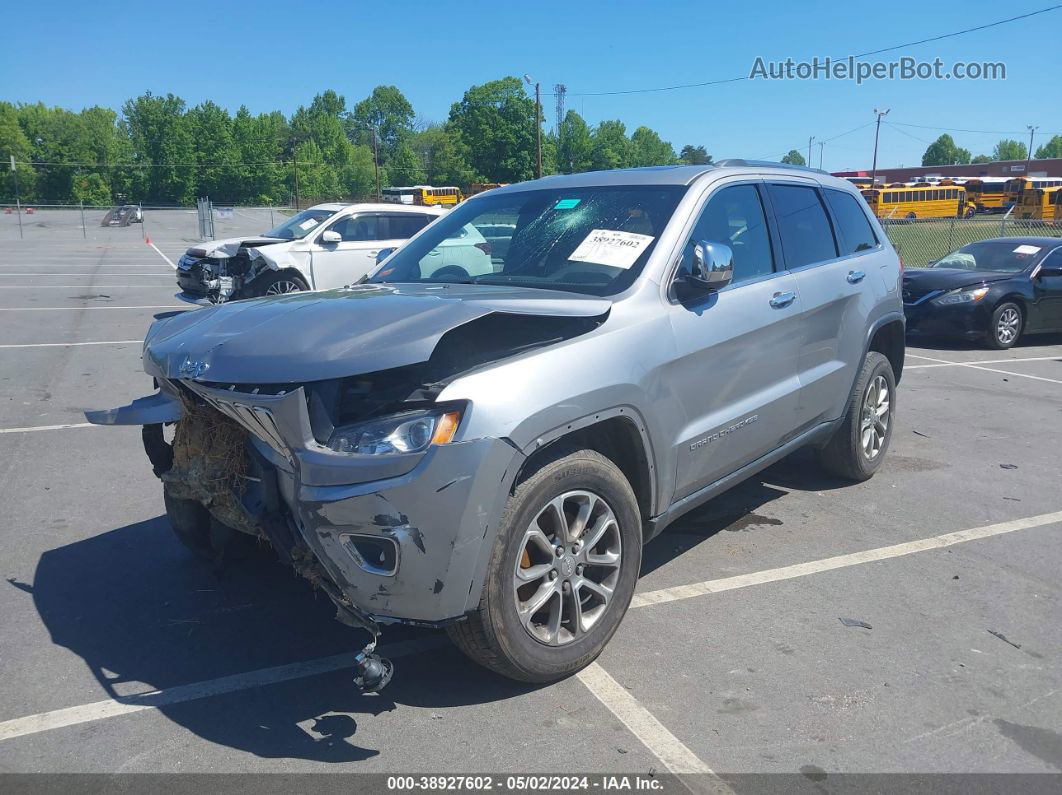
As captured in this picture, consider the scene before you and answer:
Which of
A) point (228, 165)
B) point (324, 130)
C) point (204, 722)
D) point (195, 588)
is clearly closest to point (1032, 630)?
point (204, 722)

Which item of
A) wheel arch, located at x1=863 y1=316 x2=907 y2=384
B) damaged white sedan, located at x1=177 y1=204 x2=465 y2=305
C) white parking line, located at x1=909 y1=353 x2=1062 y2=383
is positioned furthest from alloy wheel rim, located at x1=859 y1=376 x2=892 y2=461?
damaged white sedan, located at x1=177 y1=204 x2=465 y2=305

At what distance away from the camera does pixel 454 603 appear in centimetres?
281

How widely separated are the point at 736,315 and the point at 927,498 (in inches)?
92.7

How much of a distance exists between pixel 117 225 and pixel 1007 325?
177ft

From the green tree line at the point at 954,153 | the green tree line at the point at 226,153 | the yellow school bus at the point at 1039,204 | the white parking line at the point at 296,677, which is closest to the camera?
the white parking line at the point at 296,677

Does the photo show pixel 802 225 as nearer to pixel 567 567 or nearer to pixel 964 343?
pixel 567 567

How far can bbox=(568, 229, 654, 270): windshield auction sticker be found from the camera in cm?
383

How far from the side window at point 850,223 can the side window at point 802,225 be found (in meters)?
0.16

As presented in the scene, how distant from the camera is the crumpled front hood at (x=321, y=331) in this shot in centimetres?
279

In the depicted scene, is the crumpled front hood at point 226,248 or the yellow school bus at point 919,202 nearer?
the crumpled front hood at point 226,248

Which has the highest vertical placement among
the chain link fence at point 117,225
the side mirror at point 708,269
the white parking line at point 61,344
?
the chain link fence at point 117,225

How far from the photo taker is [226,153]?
93.1 m

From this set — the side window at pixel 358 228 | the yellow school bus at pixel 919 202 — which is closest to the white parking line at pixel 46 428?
the side window at pixel 358 228

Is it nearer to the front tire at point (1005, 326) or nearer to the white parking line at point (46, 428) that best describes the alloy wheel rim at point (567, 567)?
the white parking line at point (46, 428)
